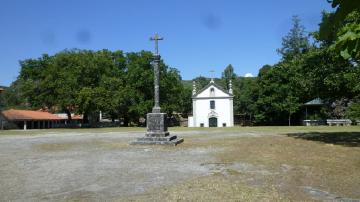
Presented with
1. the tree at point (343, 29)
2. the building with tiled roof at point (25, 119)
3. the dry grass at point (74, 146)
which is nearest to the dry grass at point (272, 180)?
the tree at point (343, 29)

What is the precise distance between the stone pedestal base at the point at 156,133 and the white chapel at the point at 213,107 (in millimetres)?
45510

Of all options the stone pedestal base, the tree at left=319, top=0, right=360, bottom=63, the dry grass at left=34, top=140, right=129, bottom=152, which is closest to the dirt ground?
the dry grass at left=34, top=140, right=129, bottom=152

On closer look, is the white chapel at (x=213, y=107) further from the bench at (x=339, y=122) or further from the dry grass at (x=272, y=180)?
the dry grass at (x=272, y=180)

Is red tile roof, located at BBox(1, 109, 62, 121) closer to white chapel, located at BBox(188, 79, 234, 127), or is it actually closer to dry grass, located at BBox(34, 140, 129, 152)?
white chapel, located at BBox(188, 79, 234, 127)

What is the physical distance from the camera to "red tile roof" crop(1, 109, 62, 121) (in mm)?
55934

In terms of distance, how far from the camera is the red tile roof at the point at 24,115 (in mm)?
55934

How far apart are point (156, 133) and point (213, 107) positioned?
4642 centimetres

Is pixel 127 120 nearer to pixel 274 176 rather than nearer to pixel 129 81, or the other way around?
pixel 129 81

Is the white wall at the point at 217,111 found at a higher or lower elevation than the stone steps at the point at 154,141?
higher

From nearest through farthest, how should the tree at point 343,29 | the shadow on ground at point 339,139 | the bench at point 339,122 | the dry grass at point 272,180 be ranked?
the tree at point 343,29 → the dry grass at point 272,180 → the shadow on ground at point 339,139 → the bench at point 339,122

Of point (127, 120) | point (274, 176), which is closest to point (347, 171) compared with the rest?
point (274, 176)

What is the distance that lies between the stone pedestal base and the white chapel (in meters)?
45.5

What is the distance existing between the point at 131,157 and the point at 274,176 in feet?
19.6

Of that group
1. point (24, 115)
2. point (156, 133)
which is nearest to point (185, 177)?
point (156, 133)
